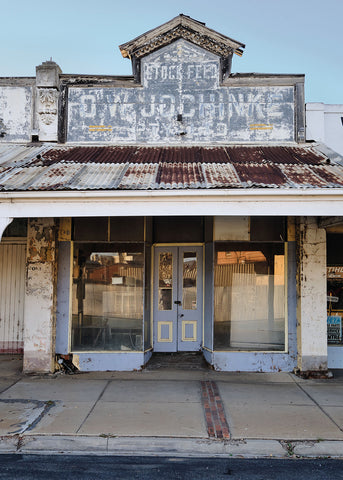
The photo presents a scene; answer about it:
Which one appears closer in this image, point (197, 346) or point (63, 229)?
point (63, 229)

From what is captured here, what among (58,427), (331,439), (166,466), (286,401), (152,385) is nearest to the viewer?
(166,466)

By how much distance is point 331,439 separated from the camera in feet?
16.9

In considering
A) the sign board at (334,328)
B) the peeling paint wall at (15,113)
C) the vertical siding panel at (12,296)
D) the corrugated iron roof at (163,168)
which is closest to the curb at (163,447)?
the corrugated iron roof at (163,168)

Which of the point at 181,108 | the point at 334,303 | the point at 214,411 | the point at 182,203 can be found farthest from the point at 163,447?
the point at 181,108

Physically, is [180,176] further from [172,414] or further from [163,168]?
[172,414]

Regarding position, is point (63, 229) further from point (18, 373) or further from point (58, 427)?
point (58, 427)

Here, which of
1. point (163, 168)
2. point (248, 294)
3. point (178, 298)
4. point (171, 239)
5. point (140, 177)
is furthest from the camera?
point (178, 298)

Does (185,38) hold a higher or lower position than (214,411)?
higher

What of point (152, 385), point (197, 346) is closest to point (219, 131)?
point (197, 346)

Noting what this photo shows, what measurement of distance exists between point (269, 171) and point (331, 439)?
4.21 metres

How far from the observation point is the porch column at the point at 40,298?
8.22 meters

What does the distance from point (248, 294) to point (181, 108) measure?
171 inches

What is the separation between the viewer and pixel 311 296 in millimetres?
8234

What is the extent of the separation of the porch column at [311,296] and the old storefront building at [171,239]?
0.07ft
